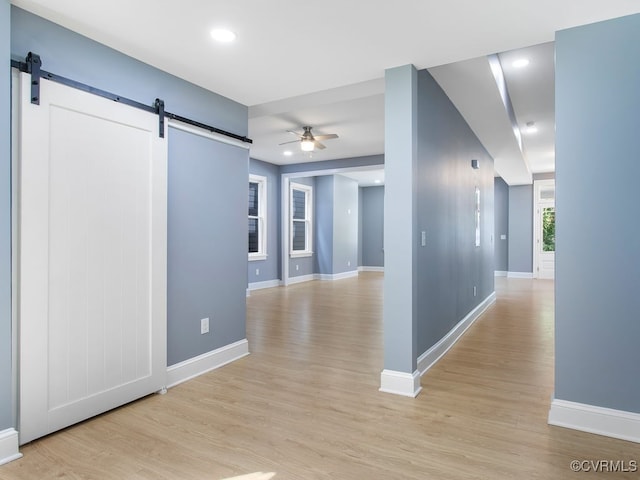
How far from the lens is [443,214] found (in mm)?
3842

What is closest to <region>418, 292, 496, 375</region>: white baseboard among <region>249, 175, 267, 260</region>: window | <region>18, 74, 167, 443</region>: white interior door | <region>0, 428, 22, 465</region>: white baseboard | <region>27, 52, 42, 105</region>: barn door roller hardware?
<region>18, 74, 167, 443</region>: white interior door

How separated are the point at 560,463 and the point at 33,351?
2902 millimetres

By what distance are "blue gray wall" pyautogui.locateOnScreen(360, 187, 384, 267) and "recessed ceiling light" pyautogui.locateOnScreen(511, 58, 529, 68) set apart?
29.1 feet

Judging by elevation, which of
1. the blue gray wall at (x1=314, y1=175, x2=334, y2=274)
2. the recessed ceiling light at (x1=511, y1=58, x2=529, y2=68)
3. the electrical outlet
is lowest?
the electrical outlet

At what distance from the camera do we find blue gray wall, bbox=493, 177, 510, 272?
11055mm

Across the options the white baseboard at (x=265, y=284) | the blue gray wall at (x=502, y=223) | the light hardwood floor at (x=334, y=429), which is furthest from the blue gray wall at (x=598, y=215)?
the blue gray wall at (x=502, y=223)

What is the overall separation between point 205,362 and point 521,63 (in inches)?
159

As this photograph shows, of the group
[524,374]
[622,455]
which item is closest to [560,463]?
[622,455]

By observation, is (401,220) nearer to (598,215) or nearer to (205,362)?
(598,215)

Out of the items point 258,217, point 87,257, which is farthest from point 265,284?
point 87,257

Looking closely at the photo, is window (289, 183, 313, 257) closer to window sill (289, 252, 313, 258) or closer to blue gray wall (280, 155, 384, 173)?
window sill (289, 252, 313, 258)

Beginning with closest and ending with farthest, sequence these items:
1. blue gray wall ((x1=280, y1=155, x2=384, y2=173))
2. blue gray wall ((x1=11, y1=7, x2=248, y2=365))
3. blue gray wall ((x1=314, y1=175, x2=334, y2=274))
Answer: blue gray wall ((x1=11, y1=7, x2=248, y2=365)), blue gray wall ((x1=280, y1=155, x2=384, y2=173)), blue gray wall ((x1=314, y1=175, x2=334, y2=274))

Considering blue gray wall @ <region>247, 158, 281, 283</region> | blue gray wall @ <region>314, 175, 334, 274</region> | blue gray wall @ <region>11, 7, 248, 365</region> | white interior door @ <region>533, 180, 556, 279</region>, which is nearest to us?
blue gray wall @ <region>11, 7, 248, 365</region>

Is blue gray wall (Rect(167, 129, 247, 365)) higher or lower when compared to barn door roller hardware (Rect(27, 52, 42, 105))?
lower
